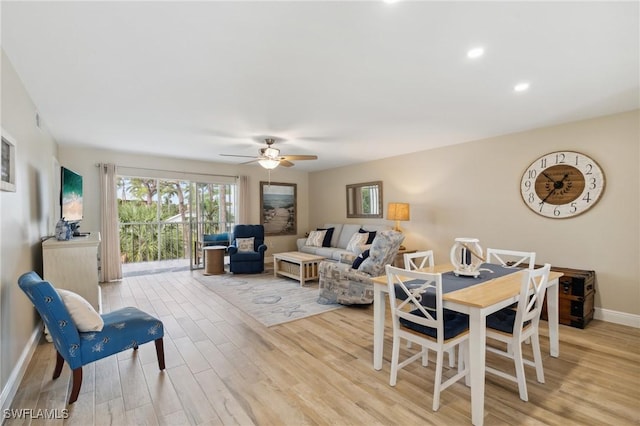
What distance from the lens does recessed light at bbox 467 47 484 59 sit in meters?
2.13

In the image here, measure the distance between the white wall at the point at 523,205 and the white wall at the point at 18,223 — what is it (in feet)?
17.7

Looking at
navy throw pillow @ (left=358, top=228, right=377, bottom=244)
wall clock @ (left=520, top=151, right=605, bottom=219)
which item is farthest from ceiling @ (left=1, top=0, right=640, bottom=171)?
navy throw pillow @ (left=358, top=228, right=377, bottom=244)

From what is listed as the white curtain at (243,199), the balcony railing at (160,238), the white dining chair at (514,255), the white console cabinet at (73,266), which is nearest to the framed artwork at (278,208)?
the white curtain at (243,199)

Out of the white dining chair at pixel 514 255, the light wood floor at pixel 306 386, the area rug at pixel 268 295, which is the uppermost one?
the white dining chair at pixel 514 255

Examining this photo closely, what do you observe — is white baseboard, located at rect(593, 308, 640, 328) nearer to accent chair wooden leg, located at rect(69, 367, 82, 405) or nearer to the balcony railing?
accent chair wooden leg, located at rect(69, 367, 82, 405)

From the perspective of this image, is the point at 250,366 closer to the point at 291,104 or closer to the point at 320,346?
the point at 320,346

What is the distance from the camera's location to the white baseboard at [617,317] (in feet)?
11.3

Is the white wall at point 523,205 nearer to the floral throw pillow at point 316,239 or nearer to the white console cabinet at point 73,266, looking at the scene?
the floral throw pillow at point 316,239

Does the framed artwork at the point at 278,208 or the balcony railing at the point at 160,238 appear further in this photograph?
the framed artwork at the point at 278,208

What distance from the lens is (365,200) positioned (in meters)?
6.82

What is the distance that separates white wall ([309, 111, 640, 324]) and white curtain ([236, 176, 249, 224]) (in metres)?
3.15

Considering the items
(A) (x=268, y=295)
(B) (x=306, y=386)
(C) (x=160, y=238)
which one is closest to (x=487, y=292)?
(B) (x=306, y=386)

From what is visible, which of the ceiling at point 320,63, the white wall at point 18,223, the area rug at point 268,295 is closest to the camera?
the ceiling at point 320,63

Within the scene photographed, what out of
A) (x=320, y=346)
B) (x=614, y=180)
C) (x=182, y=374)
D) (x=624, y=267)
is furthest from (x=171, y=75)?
(x=624, y=267)
